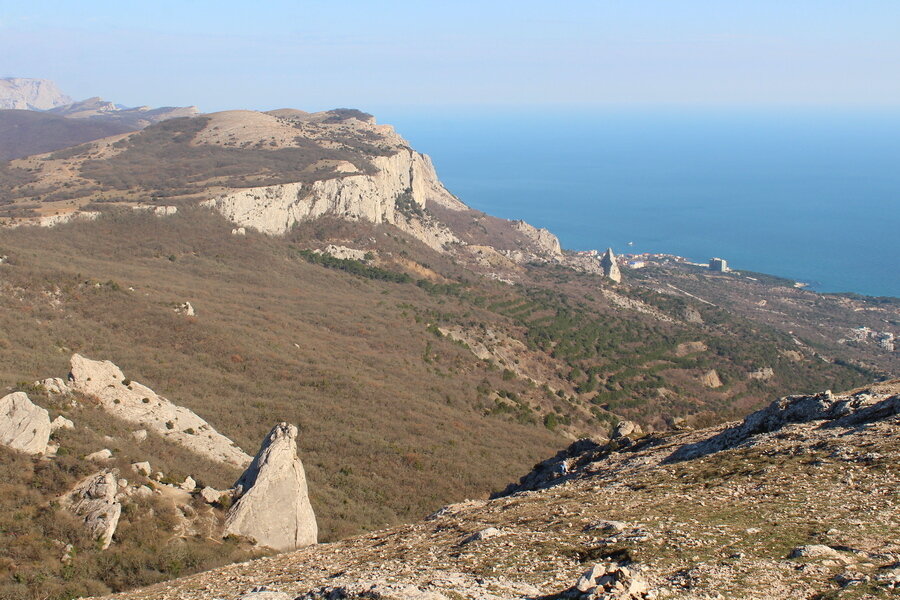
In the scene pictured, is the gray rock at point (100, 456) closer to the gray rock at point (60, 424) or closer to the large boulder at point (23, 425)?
the large boulder at point (23, 425)

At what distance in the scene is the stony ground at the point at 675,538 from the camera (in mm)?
10188

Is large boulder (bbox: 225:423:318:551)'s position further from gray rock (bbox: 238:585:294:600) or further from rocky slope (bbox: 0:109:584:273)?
rocky slope (bbox: 0:109:584:273)

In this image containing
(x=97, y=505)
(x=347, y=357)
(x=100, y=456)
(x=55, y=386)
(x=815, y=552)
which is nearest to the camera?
(x=815, y=552)

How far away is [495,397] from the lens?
49188 mm

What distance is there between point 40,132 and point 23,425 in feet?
615

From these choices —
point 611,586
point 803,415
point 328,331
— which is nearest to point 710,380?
point 328,331

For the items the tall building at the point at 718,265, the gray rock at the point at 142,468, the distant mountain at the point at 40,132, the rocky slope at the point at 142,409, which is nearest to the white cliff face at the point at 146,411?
the rocky slope at the point at 142,409

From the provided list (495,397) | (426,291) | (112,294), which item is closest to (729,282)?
(426,291)

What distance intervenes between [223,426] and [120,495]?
12600 mm

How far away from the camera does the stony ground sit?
33.4 feet

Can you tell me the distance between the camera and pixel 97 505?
15.6 metres

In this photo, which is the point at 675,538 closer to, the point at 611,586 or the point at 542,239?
the point at 611,586

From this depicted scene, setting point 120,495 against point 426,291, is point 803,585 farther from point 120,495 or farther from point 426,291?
point 426,291

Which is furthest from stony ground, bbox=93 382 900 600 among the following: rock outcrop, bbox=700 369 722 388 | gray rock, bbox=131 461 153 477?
rock outcrop, bbox=700 369 722 388
